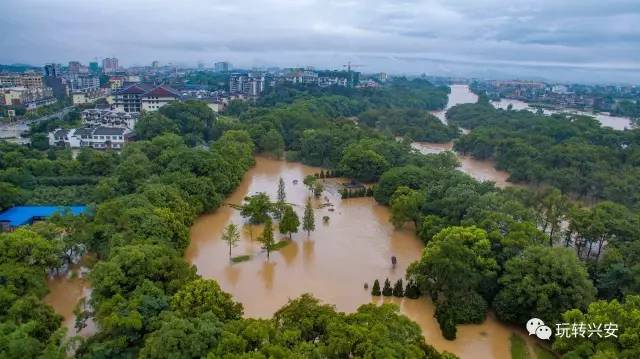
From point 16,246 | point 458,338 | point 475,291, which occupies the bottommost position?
point 458,338

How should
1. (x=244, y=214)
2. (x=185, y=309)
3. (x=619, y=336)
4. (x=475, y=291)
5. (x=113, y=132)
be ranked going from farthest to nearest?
1. (x=113, y=132)
2. (x=244, y=214)
3. (x=475, y=291)
4. (x=185, y=309)
5. (x=619, y=336)

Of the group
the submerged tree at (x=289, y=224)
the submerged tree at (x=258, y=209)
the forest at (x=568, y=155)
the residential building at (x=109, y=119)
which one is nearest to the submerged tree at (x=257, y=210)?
the submerged tree at (x=258, y=209)

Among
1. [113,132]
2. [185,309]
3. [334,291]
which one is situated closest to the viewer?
[185,309]

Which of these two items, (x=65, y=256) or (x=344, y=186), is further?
(x=344, y=186)

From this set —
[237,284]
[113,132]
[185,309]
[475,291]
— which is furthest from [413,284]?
[113,132]

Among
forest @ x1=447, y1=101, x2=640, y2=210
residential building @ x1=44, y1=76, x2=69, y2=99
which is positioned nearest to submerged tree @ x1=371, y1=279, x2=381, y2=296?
forest @ x1=447, y1=101, x2=640, y2=210

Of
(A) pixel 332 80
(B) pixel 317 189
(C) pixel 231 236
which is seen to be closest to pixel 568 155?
(B) pixel 317 189

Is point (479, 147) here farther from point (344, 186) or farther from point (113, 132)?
point (113, 132)
